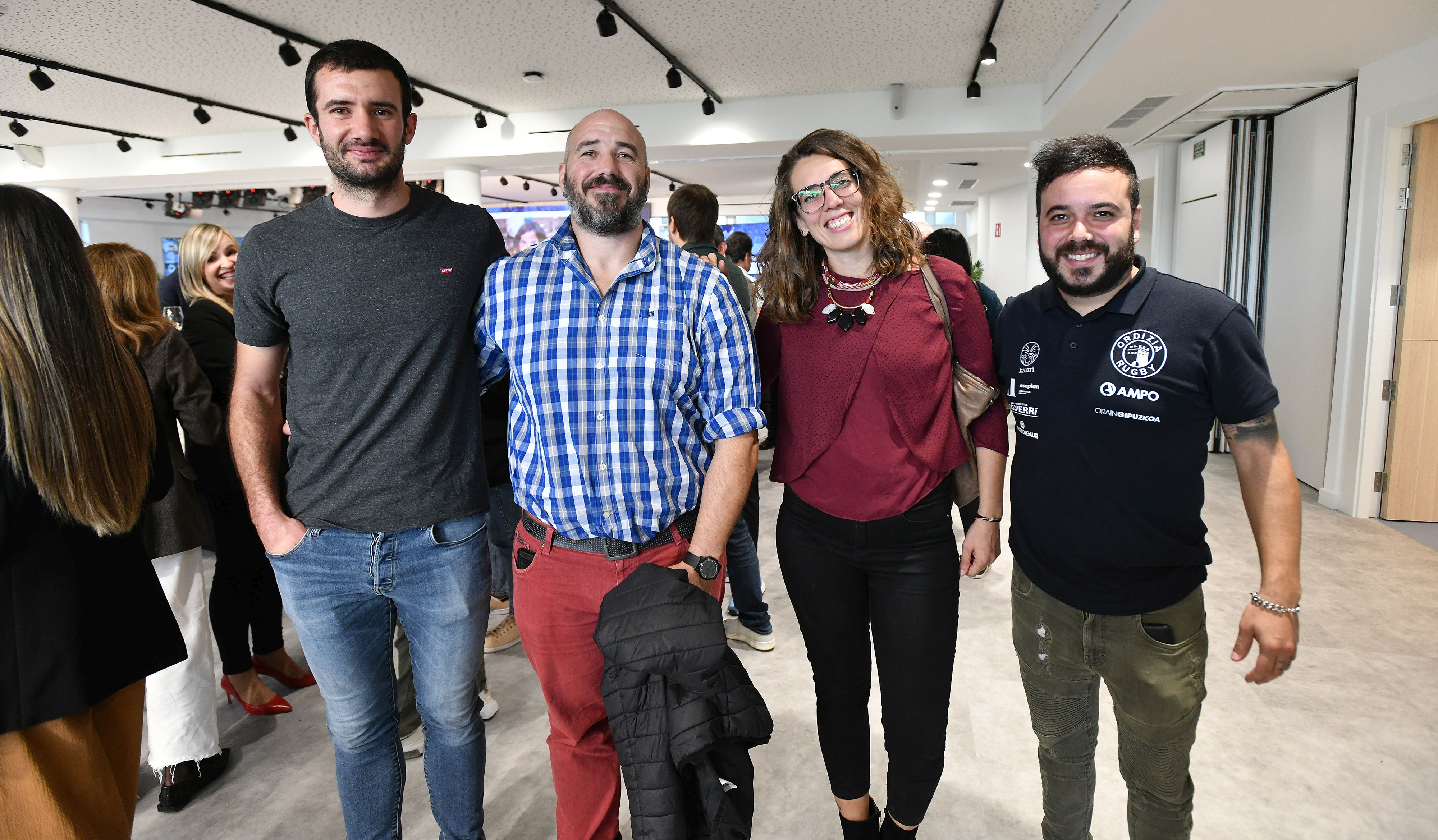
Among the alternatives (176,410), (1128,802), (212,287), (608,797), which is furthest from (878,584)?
(212,287)

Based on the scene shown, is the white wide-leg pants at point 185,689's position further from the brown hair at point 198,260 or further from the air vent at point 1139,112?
the air vent at point 1139,112

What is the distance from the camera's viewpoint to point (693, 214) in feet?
10.3

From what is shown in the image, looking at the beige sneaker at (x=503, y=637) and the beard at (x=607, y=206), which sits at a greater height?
the beard at (x=607, y=206)

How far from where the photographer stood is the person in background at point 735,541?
10.3 ft

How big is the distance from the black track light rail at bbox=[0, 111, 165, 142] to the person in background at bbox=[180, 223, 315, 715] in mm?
8446

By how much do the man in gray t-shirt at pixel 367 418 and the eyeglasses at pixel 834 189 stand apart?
70cm

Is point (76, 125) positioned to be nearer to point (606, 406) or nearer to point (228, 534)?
point (228, 534)

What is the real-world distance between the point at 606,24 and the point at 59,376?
4801 mm

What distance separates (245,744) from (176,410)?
1.13m

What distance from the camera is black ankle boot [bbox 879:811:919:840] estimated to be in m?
1.84

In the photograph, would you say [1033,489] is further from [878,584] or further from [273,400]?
[273,400]

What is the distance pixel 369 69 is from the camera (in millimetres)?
1554

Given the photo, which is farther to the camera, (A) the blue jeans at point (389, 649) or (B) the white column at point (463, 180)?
(B) the white column at point (463, 180)

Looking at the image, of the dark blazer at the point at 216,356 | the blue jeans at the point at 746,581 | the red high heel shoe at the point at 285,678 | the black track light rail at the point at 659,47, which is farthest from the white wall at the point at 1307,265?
the dark blazer at the point at 216,356
